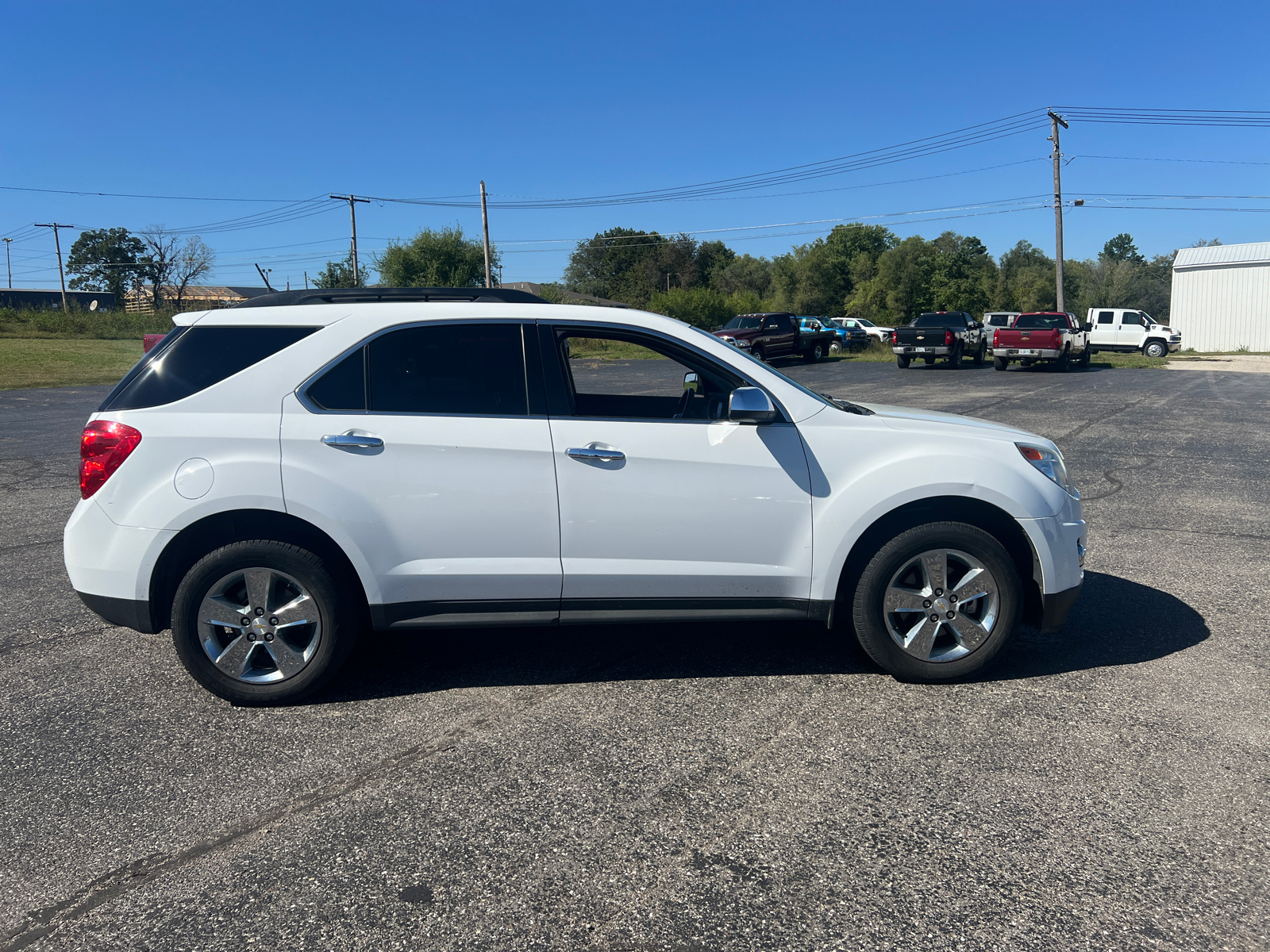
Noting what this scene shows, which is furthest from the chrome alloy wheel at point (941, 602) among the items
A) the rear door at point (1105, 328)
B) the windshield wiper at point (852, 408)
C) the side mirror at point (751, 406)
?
the rear door at point (1105, 328)

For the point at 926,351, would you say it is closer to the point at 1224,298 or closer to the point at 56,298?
the point at 1224,298

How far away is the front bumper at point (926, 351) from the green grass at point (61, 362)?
2497 centimetres

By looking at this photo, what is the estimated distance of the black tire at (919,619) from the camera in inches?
164

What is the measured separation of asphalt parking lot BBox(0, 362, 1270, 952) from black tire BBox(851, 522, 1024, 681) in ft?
0.42

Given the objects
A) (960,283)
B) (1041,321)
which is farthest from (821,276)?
(1041,321)

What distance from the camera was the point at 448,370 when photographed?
13.7 ft

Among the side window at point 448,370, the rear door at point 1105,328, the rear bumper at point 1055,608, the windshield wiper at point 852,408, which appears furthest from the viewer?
the rear door at point 1105,328

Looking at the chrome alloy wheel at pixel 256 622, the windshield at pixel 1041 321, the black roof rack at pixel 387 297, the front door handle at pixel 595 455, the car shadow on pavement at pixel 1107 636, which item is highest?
the windshield at pixel 1041 321

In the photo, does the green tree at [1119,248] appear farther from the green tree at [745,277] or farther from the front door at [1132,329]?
the front door at [1132,329]

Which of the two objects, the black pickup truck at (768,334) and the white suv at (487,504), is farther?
the black pickup truck at (768,334)

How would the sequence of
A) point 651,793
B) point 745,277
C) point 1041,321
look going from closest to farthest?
point 651,793
point 1041,321
point 745,277

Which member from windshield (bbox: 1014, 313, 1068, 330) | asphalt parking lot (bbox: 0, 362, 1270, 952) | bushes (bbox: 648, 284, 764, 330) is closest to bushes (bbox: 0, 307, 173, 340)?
bushes (bbox: 648, 284, 764, 330)

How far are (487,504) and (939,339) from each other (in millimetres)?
30738

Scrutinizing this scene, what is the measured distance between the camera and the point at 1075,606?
17.9 ft
